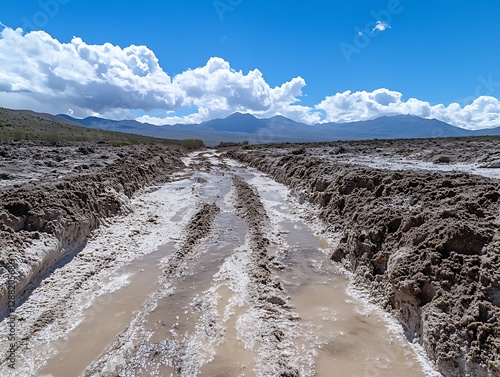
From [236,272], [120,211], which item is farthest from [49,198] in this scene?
[236,272]

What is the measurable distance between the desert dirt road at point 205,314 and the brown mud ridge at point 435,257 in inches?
14.6

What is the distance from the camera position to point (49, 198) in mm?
8406

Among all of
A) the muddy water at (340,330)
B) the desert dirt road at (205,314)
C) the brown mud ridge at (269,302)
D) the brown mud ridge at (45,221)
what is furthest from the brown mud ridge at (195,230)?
the muddy water at (340,330)

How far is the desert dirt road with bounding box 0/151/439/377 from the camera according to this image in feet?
14.6

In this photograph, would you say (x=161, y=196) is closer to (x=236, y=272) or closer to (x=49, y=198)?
(x=49, y=198)

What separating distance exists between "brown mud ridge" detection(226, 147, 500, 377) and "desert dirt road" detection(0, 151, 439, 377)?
14.6 inches

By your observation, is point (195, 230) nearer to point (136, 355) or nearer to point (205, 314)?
point (205, 314)

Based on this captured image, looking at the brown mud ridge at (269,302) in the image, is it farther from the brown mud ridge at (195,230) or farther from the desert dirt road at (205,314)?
the brown mud ridge at (195,230)

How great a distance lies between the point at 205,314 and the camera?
557 centimetres

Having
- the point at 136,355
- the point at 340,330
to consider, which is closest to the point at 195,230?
the point at 136,355

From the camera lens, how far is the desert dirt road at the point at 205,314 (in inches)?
175

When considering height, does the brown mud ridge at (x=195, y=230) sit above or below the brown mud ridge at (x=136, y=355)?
above

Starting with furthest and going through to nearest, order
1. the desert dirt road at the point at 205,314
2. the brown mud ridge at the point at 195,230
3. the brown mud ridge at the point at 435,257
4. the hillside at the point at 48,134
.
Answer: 1. the hillside at the point at 48,134
2. the brown mud ridge at the point at 195,230
3. the desert dirt road at the point at 205,314
4. the brown mud ridge at the point at 435,257

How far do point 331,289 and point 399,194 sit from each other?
403 centimetres
